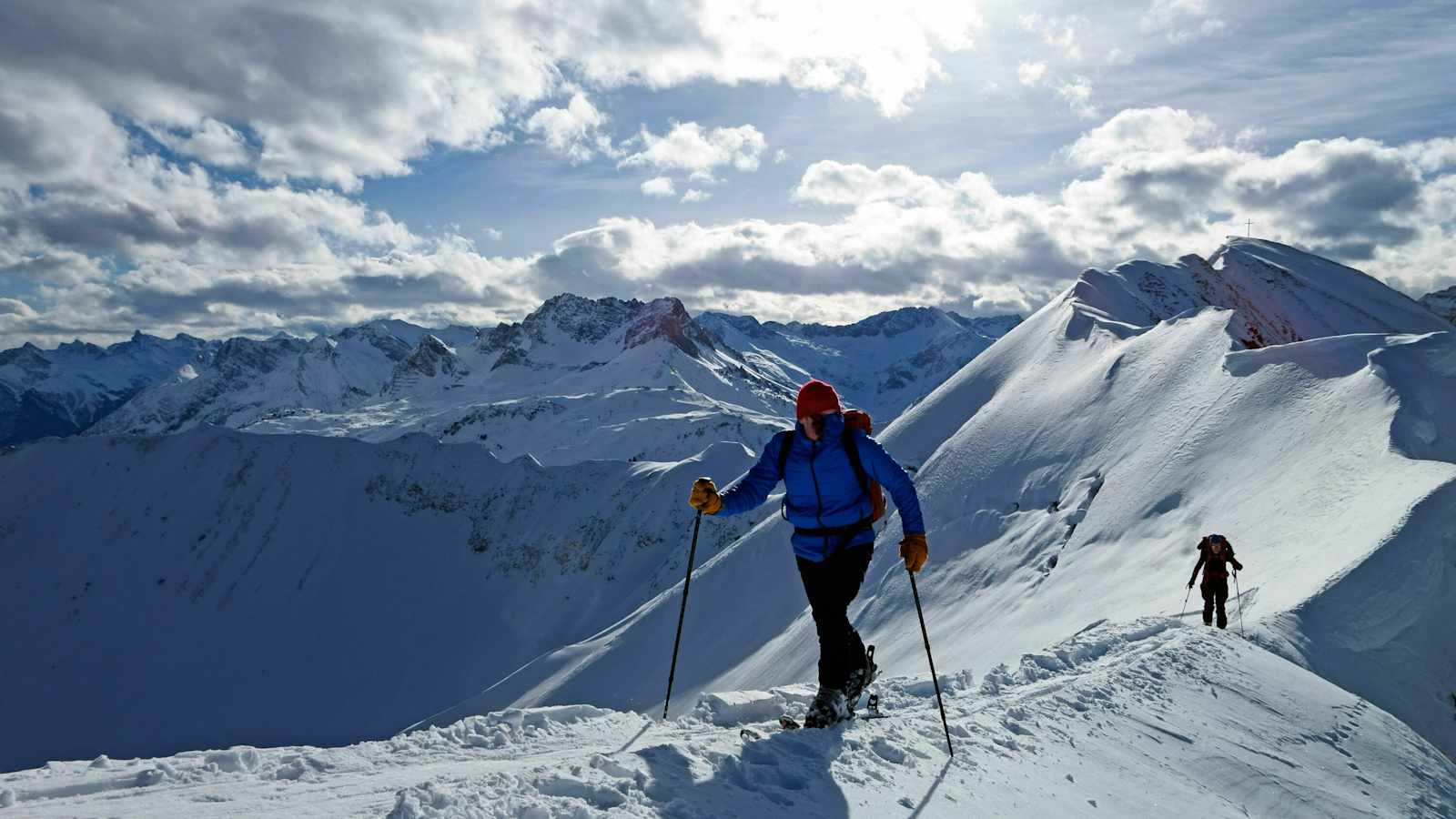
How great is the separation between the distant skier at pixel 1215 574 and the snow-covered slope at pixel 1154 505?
0.54 metres

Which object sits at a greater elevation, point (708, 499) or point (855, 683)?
point (708, 499)

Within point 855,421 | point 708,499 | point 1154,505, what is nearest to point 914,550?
point 855,421

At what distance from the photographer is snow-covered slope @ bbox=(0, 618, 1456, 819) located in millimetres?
5969

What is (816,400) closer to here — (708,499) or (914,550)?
(708,499)

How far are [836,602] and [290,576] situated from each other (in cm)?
9499

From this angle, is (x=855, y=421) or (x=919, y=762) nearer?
(x=919, y=762)

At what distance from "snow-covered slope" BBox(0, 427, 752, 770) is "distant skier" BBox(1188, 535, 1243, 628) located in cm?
5769

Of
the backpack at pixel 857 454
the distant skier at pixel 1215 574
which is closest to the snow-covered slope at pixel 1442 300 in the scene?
the distant skier at pixel 1215 574

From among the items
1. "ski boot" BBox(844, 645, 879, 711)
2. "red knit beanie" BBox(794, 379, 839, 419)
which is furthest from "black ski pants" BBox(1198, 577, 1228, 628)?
"red knit beanie" BBox(794, 379, 839, 419)

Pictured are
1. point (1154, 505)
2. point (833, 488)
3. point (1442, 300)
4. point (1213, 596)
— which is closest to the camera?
point (833, 488)

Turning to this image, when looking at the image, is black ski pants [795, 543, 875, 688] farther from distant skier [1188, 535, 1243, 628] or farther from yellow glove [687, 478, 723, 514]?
distant skier [1188, 535, 1243, 628]

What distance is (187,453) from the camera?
102 metres

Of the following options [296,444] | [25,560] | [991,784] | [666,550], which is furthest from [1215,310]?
[25,560]

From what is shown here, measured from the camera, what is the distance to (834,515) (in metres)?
7.85
